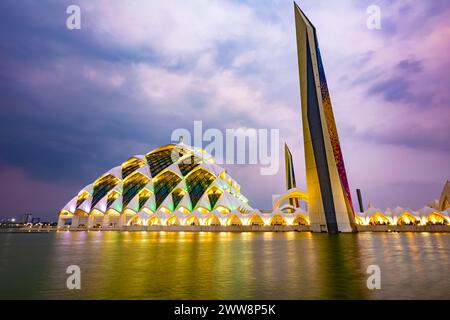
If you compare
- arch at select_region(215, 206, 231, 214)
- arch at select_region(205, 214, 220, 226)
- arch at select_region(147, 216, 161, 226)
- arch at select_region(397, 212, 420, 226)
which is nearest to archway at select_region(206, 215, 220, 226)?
arch at select_region(205, 214, 220, 226)

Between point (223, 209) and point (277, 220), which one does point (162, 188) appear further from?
point (277, 220)

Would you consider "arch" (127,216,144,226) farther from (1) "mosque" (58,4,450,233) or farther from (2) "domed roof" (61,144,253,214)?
(2) "domed roof" (61,144,253,214)

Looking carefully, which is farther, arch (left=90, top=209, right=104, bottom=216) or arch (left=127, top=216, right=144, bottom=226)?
arch (left=90, top=209, right=104, bottom=216)

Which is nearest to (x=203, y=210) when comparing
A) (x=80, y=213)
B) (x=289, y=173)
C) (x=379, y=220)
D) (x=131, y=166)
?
(x=131, y=166)

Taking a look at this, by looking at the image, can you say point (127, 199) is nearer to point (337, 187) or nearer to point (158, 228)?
point (158, 228)

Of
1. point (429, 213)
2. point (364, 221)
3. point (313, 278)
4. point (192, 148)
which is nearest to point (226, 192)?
point (192, 148)

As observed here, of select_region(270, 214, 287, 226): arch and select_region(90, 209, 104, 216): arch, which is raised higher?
select_region(90, 209, 104, 216): arch
